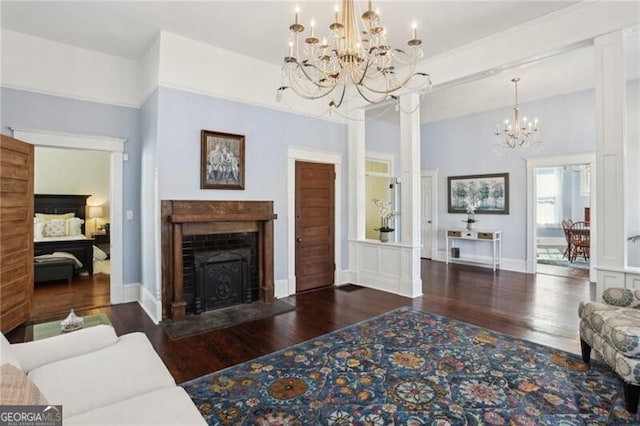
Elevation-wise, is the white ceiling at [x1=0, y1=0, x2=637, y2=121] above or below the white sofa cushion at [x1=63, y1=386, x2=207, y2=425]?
above

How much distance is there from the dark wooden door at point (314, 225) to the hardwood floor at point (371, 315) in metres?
0.33

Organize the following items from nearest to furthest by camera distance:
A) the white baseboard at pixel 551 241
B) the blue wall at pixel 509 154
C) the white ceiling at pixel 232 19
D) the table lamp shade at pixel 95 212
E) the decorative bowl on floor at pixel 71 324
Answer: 1. the decorative bowl on floor at pixel 71 324
2. the white ceiling at pixel 232 19
3. the blue wall at pixel 509 154
4. the table lamp shade at pixel 95 212
5. the white baseboard at pixel 551 241

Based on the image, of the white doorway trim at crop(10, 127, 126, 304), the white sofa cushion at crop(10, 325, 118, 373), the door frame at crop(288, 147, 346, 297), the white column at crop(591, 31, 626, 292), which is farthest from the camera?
the door frame at crop(288, 147, 346, 297)

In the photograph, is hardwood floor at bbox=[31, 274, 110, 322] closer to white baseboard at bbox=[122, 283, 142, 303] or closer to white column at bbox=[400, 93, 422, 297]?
white baseboard at bbox=[122, 283, 142, 303]

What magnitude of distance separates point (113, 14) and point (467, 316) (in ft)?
17.4

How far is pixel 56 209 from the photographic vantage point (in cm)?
727

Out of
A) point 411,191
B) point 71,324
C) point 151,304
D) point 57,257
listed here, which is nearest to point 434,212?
point 411,191

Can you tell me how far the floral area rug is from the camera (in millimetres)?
2145

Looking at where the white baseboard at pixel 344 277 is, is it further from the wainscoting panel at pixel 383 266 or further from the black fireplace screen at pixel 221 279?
the black fireplace screen at pixel 221 279

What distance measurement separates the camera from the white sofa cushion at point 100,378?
1607 millimetres

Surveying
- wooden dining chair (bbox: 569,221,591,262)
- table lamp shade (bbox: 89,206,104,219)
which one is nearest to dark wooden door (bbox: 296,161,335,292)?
table lamp shade (bbox: 89,206,104,219)

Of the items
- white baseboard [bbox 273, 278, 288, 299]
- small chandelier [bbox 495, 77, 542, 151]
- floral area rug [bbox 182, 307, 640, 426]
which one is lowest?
floral area rug [bbox 182, 307, 640, 426]

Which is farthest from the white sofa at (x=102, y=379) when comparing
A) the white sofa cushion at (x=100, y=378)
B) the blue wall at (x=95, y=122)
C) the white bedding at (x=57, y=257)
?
the white bedding at (x=57, y=257)

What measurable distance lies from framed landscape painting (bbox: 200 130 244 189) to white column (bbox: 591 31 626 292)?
4.03m
